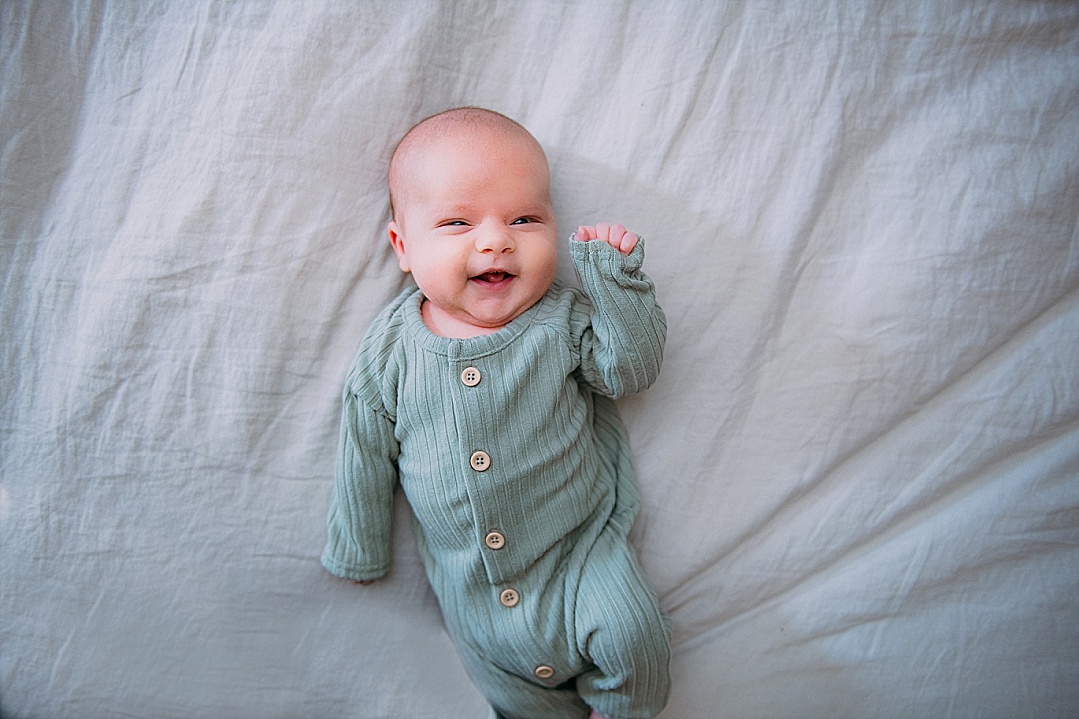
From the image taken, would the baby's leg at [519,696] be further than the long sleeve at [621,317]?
Yes

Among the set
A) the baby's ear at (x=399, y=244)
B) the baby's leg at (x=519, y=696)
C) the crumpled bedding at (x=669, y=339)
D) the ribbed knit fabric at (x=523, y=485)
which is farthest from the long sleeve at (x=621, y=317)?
the baby's leg at (x=519, y=696)

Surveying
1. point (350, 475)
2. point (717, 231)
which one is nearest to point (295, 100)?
point (350, 475)

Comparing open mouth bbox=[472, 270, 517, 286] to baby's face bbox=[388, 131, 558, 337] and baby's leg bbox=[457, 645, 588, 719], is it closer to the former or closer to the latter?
baby's face bbox=[388, 131, 558, 337]

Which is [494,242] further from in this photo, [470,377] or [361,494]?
[361,494]

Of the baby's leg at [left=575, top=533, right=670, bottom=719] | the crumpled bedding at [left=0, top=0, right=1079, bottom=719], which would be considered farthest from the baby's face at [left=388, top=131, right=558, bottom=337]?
the baby's leg at [left=575, top=533, right=670, bottom=719]

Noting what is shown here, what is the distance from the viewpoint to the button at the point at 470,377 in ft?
3.36

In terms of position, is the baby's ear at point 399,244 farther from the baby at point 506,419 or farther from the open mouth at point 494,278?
the open mouth at point 494,278

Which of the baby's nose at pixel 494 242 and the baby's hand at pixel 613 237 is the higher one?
the baby's hand at pixel 613 237

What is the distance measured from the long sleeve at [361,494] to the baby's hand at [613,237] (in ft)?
1.27

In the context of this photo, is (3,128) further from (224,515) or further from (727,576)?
(727,576)

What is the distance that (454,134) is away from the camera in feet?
3.36

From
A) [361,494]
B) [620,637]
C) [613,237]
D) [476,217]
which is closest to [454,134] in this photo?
Result: [476,217]

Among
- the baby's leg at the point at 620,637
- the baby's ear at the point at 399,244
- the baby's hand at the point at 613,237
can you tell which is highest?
the baby's hand at the point at 613,237

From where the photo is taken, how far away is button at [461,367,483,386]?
1023 millimetres
